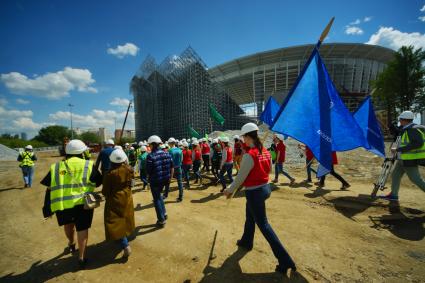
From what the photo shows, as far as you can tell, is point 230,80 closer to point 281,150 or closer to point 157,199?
point 281,150

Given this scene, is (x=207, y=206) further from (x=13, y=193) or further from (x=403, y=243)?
(x=13, y=193)

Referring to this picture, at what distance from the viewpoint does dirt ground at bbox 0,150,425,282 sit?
2875 millimetres

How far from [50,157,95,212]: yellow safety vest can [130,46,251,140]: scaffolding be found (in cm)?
2992

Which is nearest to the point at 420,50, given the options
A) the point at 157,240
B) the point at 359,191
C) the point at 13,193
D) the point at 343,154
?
the point at 343,154

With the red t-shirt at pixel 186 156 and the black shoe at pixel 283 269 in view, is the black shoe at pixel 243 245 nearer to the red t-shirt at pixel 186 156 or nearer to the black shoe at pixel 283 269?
the black shoe at pixel 283 269

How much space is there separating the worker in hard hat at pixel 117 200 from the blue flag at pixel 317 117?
2.85 m

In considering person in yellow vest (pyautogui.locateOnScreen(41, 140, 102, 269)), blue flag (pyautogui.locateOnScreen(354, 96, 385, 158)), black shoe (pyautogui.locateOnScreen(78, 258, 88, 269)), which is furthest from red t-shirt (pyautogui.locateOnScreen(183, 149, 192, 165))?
blue flag (pyautogui.locateOnScreen(354, 96, 385, 158))

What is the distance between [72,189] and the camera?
3.02 metres

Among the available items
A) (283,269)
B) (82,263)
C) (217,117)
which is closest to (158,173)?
(82,263)

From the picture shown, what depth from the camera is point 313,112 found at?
391cm

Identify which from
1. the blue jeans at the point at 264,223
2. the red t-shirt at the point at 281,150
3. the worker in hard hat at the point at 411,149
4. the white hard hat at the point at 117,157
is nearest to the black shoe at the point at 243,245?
the blue jeans at the point at 264,223

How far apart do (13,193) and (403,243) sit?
13161mm

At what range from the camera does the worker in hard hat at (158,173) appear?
4.33 meters

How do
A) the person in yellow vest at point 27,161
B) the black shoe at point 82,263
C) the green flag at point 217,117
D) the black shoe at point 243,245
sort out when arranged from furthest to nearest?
the green flag at point 217,117 → the person in yellow vest at point 27,161 → the black shoe at point 243,245 → the black shoe at point 82,263
